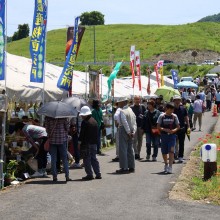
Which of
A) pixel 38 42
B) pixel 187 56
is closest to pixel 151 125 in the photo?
pixel 38 42

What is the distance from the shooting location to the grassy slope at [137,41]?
99875 millimetres

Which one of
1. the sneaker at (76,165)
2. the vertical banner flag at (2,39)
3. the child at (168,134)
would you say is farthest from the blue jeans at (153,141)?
the vertical banner flag at (2,39)

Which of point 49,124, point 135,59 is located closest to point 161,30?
point 135,59

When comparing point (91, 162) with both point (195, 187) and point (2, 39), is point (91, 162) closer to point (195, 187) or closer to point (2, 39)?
point (195, 187)

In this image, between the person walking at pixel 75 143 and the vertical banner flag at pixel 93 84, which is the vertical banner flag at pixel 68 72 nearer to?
the person walking at pixel 75 143

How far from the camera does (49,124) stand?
43.7ft

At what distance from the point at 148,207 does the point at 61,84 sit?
6.45 m

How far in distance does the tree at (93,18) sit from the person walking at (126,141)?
467 ft

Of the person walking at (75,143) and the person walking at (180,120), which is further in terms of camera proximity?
the person walking at (180,120)

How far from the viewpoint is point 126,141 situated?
14852mm

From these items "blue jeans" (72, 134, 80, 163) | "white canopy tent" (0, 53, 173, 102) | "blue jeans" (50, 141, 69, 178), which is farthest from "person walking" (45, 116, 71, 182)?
"blue jeans" (72, 134, 80, 163)

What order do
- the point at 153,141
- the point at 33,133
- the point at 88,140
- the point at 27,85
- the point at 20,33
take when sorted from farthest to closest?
the point at 20,33
the point at 153,141
the point at 27,85
the point at 33,133
the point at 88,140

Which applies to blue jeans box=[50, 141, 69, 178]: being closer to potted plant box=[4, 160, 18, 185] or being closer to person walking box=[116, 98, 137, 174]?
potted plant box=[4, 160, 18, 185]

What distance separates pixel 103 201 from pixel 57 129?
2.98 meters
